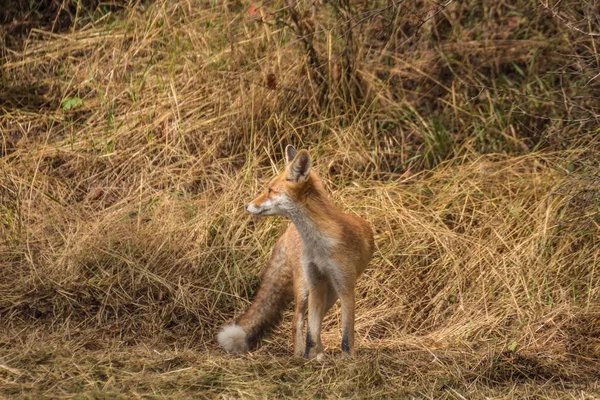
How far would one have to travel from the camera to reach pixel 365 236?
5.79 m

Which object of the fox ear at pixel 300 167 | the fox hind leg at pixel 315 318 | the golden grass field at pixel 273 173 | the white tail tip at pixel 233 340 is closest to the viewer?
the golden grass field at pixel 273 173

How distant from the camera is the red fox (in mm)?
5406

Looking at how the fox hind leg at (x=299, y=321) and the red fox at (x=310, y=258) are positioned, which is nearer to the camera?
the red fox at (x=310, y=258)

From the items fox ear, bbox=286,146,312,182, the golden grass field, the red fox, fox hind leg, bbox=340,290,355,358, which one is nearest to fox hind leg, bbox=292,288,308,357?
the red fox

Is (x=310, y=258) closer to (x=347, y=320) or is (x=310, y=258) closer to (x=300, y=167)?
(x=347, y=320)

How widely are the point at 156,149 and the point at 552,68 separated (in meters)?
4.00

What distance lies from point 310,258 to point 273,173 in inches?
87.8

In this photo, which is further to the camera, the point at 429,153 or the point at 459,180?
the point at 429,153

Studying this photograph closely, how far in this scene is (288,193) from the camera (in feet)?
17.8

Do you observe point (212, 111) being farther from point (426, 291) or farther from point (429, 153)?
point (426, 291)

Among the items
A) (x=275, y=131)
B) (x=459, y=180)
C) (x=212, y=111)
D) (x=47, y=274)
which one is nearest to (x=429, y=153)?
(x=459, y=180)

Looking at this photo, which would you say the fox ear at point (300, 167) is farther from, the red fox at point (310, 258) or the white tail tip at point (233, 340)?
the white tail tip at point (233, 340)

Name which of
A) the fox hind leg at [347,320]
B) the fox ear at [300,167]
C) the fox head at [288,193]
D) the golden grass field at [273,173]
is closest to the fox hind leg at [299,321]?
the golden grass field at [273,173]

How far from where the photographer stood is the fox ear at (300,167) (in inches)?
211
